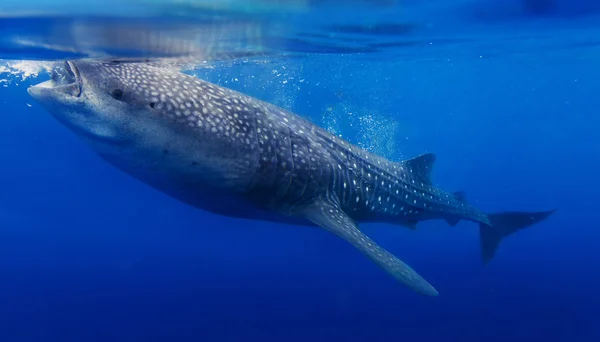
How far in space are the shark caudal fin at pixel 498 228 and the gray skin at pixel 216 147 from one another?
143 inches

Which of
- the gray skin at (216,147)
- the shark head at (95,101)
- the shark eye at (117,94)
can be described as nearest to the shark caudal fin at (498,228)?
the gray skin at (216,147)

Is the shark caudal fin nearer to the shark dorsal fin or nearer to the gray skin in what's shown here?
the shark dorsal fin

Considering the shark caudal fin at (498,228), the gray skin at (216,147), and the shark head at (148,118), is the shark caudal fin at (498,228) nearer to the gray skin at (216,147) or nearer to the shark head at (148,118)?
the gray skin at (216,147)

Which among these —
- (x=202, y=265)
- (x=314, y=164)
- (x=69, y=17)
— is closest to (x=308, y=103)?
(x=202, y=265)

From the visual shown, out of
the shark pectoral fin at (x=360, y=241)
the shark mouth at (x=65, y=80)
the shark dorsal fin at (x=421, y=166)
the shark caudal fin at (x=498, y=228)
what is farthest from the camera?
the shark caudal fin at (x=498, y=228)

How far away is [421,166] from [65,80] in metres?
5.37

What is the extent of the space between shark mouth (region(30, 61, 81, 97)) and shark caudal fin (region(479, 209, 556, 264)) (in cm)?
747

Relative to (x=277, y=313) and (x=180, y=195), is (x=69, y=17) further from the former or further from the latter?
(x=277, y=313)

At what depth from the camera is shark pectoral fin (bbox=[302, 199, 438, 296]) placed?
4.39 m

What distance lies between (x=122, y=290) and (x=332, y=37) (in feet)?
33.8

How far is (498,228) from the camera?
882 cm

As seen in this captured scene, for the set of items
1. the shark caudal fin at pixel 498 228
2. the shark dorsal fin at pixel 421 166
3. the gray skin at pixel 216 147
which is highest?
the gray skin at pixel 216 147

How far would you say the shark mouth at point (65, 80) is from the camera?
388 centimetres

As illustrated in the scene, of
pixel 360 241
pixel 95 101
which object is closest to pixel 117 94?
pixel 95 101
